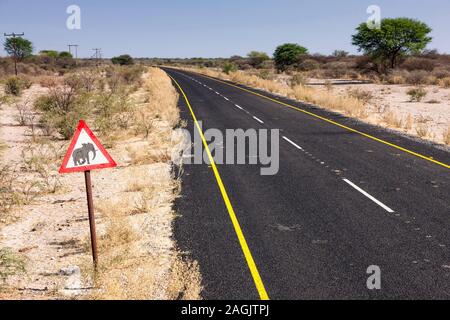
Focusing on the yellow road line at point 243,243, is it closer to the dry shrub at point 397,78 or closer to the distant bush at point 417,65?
the dry shrub at point 397,78

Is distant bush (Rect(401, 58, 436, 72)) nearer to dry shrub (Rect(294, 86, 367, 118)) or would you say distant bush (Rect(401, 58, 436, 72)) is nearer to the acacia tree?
dry shrub (Rect(294, 86, 367, 118))

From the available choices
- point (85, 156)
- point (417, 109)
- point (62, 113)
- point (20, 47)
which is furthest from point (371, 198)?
point (20, 47)

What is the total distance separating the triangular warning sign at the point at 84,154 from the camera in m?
6.20

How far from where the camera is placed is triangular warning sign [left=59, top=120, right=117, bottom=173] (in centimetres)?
620

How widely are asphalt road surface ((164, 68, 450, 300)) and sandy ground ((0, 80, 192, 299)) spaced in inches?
20.7

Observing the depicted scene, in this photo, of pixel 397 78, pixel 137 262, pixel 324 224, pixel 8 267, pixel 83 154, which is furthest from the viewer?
pixel 397 78

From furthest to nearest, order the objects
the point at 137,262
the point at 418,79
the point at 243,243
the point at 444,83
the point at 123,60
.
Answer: the point at 123,60 → the point at 418,79 → the point at 444,83 → the point at 243,243 → the point at 137,262

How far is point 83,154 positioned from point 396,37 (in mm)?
56472

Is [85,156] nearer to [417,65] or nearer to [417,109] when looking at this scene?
[417,109]

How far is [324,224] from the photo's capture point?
327 inches

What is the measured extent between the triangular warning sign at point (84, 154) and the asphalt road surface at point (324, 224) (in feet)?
7.01
